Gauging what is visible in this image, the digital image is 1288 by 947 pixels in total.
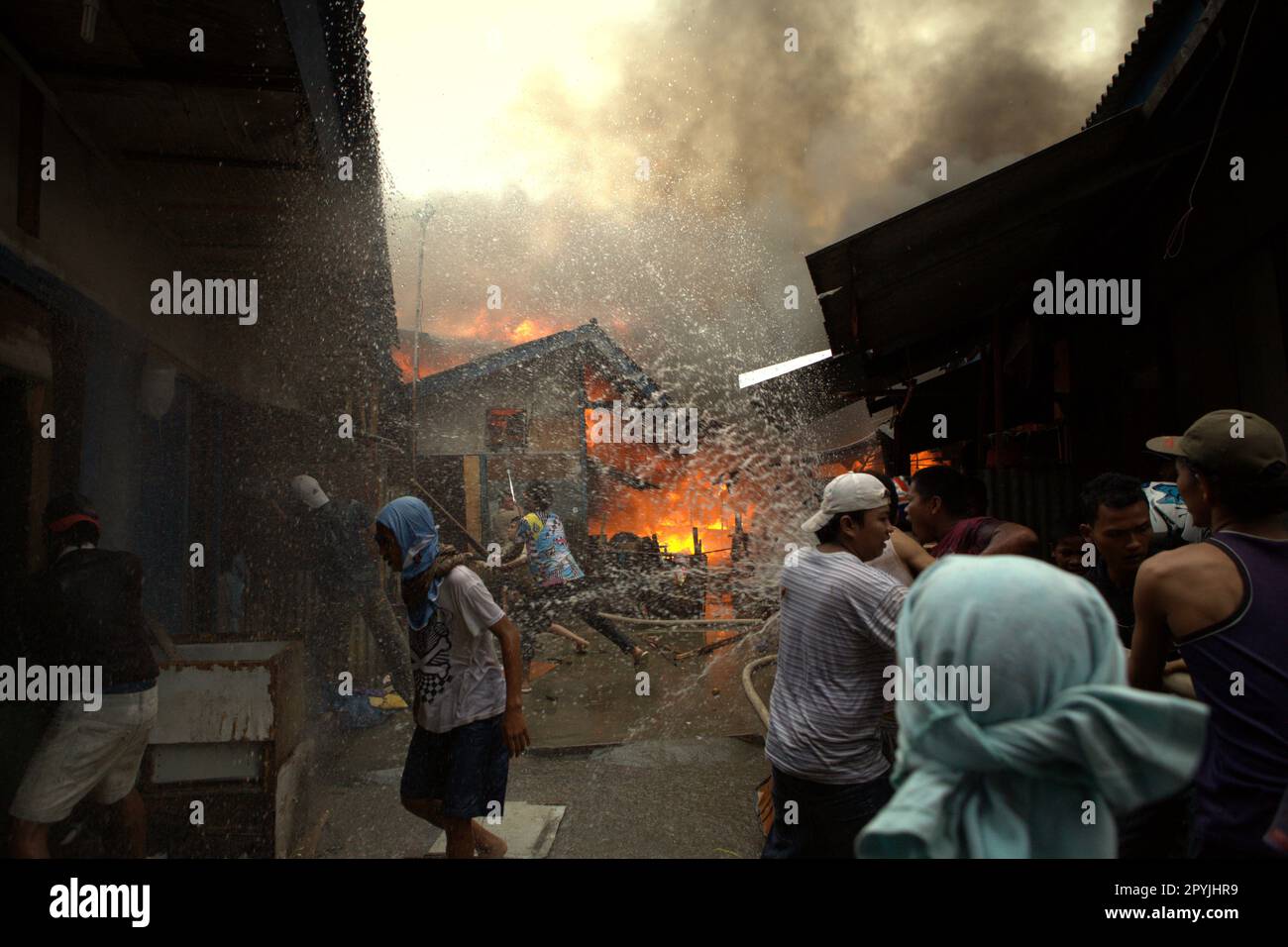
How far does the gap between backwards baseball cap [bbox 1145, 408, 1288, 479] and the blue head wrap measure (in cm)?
298

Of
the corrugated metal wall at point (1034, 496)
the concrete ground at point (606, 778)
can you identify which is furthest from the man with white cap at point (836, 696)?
the corrugated metal wall at point (1034, 496)

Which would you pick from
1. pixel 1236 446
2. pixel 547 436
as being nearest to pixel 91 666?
pixel 1236 446

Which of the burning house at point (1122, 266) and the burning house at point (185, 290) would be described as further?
the burning house at point (185, 290)

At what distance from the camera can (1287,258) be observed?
3428 millimetres

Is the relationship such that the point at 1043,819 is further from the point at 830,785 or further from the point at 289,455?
the point at 289,455

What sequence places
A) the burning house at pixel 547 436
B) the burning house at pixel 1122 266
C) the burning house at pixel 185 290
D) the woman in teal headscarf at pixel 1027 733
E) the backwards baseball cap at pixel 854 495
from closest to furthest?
the woman in teal headscarf at pixel 1027 733 < the backwards baseball cap at pixel 854 495 < the burning house at pixel 1122 266 < the burning house at pixel 185 290 < the burning house at pixel 547 436

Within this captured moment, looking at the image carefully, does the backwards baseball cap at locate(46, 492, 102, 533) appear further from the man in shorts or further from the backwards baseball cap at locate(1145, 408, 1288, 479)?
the backwards baseball cap at locate(1145, 408, 1288, 479)

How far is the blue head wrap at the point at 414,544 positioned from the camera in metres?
3.31

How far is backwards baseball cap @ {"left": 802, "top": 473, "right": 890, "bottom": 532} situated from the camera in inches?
102

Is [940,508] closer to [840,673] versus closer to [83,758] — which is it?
[840,673]

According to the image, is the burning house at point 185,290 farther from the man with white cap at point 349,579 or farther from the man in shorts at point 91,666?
the man with white cap at point 349,579

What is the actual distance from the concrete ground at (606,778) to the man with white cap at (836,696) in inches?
65.3

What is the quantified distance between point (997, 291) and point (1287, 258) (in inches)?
96.5

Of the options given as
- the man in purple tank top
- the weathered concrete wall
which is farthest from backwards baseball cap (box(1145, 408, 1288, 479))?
the weathered concrete wall
